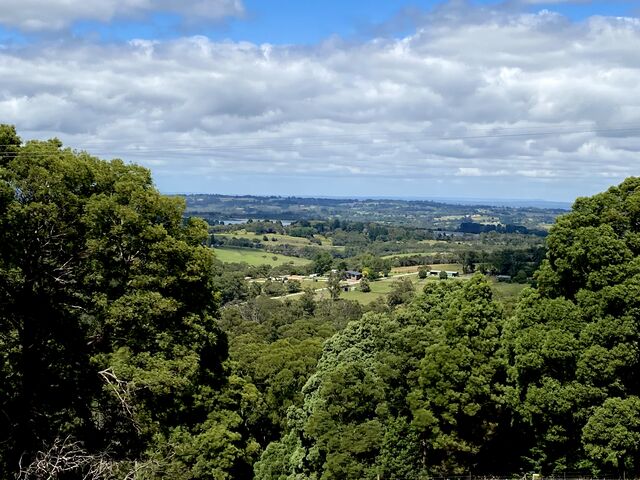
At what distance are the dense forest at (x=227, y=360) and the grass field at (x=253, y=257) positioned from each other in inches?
3781

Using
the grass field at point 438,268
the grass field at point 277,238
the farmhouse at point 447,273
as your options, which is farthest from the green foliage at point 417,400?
the grass field at point 277,238

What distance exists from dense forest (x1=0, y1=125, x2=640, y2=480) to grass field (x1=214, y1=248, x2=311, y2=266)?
315ft

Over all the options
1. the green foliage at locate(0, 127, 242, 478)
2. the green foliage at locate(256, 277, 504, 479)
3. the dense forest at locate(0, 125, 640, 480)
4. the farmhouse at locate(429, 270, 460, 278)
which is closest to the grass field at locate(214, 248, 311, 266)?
the farmhouse at locate(429, 270, 460, 278)

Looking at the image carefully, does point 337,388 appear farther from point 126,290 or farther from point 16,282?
point 16,282

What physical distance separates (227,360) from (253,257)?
356 feet

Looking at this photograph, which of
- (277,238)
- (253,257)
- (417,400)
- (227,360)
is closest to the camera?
(417,400)

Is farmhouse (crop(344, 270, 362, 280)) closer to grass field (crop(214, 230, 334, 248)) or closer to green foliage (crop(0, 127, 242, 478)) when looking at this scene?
grass field (crop(214, 230, 334, 248))

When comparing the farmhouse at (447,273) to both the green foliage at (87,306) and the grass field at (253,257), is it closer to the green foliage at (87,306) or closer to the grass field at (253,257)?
the grass field at (253,257)

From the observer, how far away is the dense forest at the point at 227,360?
12.1m

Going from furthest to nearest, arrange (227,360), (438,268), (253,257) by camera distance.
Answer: (253,257), (438,268), (227,360)

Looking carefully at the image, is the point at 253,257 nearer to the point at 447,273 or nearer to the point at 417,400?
the point at 447,273

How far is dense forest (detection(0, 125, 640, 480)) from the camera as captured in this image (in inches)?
477

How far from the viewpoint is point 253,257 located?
417ft

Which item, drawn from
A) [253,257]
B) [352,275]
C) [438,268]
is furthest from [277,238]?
[438,268]
